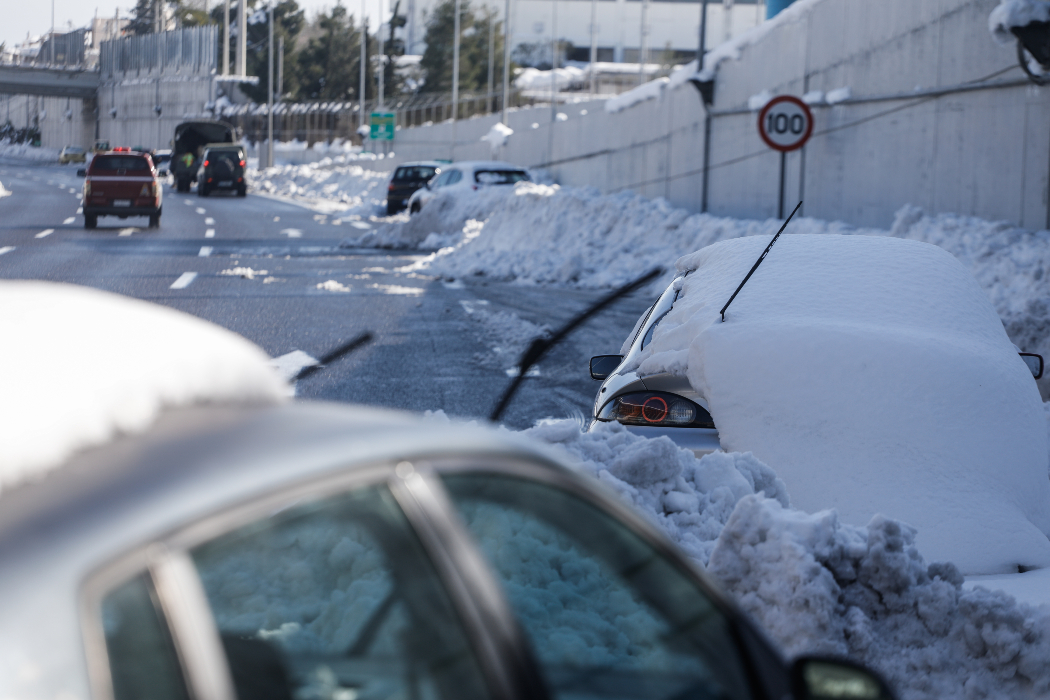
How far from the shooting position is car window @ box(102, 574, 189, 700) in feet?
3.99

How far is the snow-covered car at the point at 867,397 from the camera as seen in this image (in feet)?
14.8

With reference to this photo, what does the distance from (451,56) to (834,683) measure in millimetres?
103018

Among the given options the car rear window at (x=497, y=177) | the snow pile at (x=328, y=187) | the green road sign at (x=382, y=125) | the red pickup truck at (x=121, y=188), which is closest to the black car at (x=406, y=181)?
the snow pile at (x=328, y=187)

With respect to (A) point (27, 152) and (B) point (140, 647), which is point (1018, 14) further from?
(A) point (27, 152)

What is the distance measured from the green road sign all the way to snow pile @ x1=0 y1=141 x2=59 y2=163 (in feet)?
196

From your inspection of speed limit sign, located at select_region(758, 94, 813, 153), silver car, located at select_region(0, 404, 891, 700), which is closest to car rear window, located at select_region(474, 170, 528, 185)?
speed limit sign, located at select_region(758, 94, 813, 153)

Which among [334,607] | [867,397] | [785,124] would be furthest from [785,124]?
[334,607]

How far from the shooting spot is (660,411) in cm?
524

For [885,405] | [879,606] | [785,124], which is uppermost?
[785,124]

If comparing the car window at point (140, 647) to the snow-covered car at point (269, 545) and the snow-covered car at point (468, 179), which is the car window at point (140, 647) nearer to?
the snow-covered car at point (269, 545)

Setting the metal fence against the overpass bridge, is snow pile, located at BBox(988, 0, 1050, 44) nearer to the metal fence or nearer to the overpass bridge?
the overpass bridge

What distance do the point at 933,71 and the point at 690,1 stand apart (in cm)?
10489

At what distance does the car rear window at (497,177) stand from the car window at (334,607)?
2763 centimetres

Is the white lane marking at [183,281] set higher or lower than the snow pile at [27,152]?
lower
